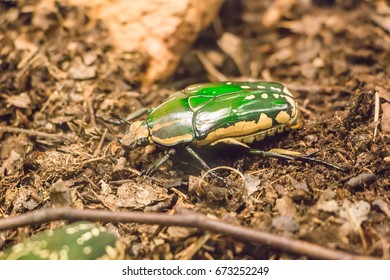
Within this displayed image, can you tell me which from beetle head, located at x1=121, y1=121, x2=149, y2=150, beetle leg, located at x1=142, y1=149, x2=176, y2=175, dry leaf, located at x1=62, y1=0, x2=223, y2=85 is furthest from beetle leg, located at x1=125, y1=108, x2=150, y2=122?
dry leaf, located at x1=62, y1=0, x2=223, y2=85

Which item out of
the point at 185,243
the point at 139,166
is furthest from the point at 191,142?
the point at 185,243

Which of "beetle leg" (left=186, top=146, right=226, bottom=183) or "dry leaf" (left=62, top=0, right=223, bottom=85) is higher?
"dry leaf" (left=62, top=0, right=223, bottom=85)

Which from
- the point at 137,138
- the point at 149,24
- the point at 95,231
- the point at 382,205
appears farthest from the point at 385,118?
the point at 149,24

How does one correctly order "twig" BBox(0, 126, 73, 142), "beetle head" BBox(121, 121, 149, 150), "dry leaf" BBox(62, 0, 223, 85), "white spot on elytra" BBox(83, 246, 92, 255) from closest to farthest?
"white spot on elytra" BBox(83, 246, 92, 255) → "beetle head" BBox(121, 121, 149, 150) → "twig" BBox(0, 126, 73, 142) → "dry leaf" BBox(62, 0, 223, 85)

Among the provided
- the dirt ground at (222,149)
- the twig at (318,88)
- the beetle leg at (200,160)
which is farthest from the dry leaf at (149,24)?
the beetle leg at (200,160)

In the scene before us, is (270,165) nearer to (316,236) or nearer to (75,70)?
(316,236)

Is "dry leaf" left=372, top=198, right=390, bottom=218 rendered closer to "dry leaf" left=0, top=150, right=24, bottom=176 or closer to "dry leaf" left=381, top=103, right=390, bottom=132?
"dry leaf" left=381, top=103, right=390, bottom=132

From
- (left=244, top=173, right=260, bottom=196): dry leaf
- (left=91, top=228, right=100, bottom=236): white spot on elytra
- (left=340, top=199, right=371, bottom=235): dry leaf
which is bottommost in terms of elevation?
(left=244, top=173, right=260, bottom=196): dry leaf
